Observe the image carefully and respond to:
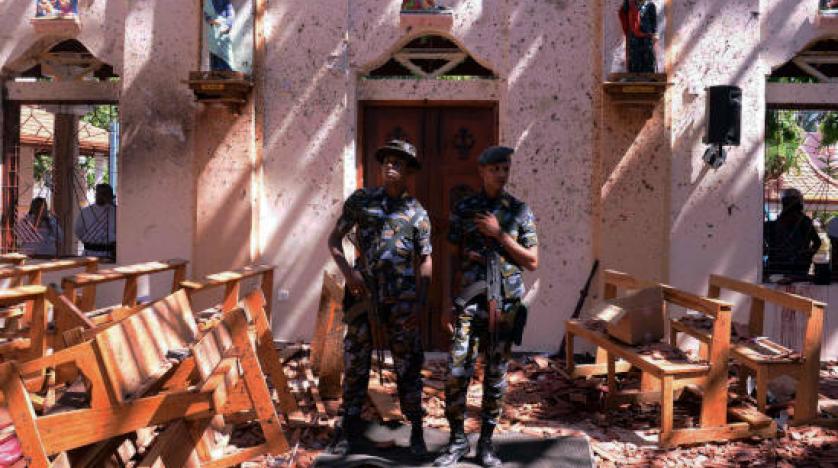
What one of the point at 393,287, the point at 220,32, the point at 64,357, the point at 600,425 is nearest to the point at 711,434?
the point at 600,425

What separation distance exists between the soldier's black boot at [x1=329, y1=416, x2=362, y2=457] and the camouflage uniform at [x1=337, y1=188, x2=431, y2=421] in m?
0.07

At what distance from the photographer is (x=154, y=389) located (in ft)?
15.0

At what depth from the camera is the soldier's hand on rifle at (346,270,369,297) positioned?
5051 mm

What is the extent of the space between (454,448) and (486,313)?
869 mm

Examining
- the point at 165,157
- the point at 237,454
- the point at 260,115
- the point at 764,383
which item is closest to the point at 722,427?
the point at 764,383

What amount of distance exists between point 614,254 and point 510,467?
3564 mm

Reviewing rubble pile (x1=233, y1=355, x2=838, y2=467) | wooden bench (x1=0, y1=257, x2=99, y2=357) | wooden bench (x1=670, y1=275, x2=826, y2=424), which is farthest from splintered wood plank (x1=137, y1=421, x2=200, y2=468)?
wooden bench (x1=670, y1=275, x2=826, y2=424)

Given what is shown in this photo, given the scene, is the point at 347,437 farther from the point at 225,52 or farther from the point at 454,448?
the point at 225,52

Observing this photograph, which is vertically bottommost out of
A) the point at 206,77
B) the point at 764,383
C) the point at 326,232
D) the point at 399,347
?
the point at 764,383

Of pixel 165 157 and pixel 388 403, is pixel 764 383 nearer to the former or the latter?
pixel 388 403

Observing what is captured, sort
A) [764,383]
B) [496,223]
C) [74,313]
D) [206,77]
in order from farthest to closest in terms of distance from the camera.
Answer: [206,77], [764,383], [74,313], [496,223]

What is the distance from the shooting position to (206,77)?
7.87 m

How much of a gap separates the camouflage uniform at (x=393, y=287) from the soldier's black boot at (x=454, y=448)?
0.29 metres

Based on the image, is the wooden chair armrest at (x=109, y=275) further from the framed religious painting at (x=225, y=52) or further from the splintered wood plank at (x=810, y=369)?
the splintered wood plank at (x=810, y=369)
